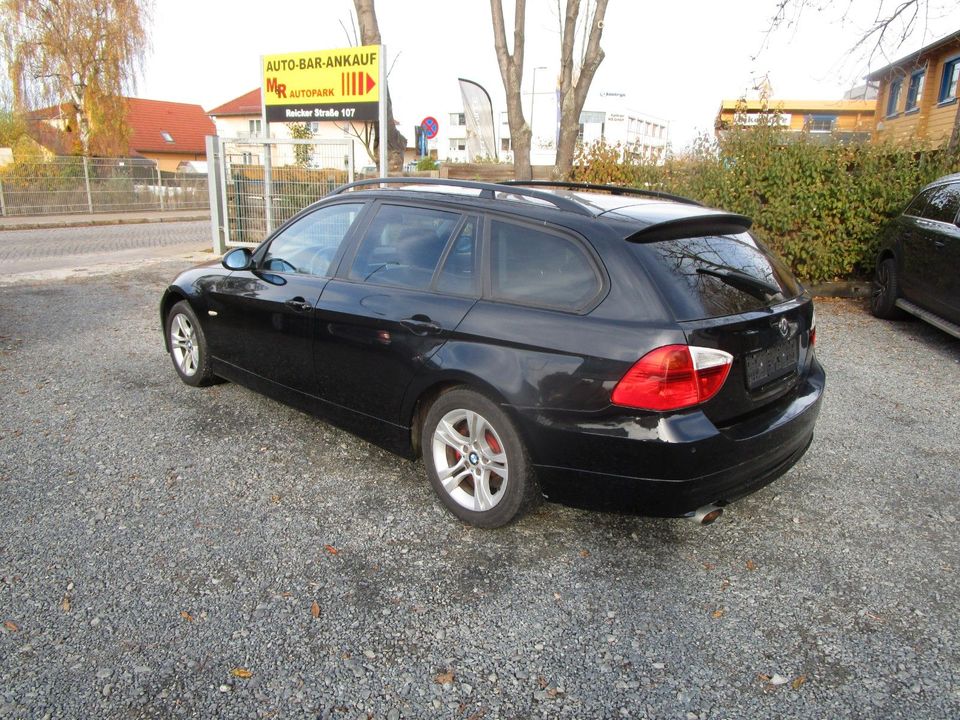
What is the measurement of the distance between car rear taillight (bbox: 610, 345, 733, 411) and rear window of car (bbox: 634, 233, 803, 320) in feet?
0.56

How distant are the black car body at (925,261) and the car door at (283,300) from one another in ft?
18.8

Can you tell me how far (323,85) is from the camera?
40.9 feet

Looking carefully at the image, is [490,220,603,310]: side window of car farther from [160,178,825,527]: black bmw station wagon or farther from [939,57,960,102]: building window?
[939,57,960,102]: building window

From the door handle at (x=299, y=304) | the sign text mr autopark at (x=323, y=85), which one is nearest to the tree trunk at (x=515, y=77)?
the sign text mr autopark at (x=323, y=85)

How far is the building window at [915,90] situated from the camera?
2431 centimetres

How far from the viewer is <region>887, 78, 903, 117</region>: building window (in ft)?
87.1

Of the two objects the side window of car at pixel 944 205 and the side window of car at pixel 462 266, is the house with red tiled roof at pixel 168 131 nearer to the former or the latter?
the side window of car at pixel 944 205

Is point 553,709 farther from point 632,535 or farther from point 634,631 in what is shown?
point 632,535

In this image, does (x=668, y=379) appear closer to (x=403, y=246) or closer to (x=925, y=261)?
(x=403, y=246)

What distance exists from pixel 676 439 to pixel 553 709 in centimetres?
108

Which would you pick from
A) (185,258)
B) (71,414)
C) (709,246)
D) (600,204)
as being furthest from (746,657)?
(185,258)

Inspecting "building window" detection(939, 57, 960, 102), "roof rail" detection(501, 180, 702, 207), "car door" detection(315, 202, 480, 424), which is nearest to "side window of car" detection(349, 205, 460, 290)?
"car door" detection(315, 202, 480, 424)

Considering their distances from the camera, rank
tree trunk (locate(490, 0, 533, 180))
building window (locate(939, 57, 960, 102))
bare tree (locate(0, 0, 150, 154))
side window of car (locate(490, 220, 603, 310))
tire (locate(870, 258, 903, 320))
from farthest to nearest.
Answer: bare tree (locate(0, 0, 150, 154))
building window (locate(939, 57, 960, 102))
tree trunk (locate(490, 0, 533, 180))
tire (locate(870, 258, 903, 320))
side window of car (locate(490, 220, 603, 310))

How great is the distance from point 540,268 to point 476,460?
0.94 meters
